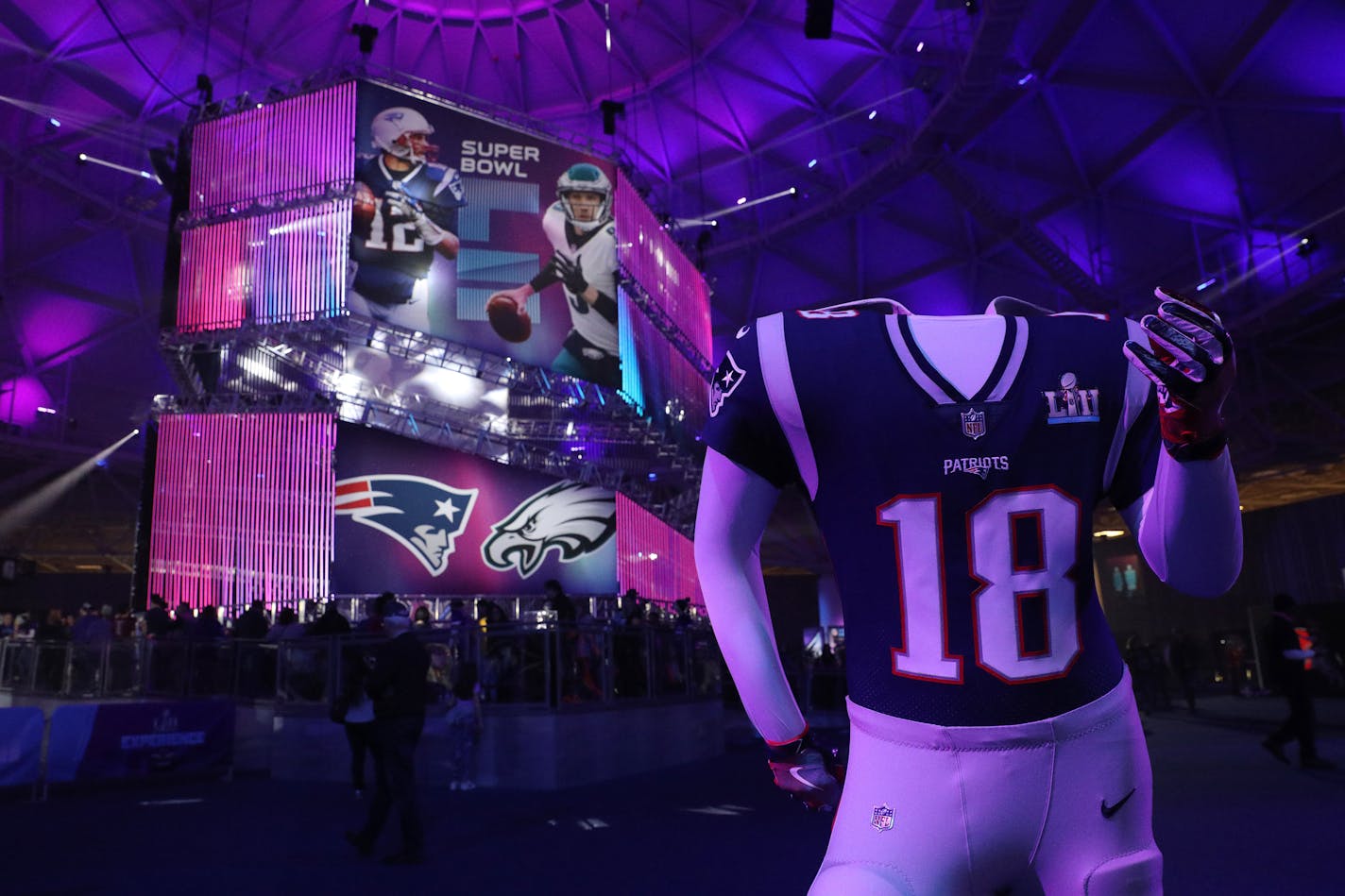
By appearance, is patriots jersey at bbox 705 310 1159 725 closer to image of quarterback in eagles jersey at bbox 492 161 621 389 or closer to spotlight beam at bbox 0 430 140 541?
image of quarterback in eagles jersey at bbox 492 161 621 389

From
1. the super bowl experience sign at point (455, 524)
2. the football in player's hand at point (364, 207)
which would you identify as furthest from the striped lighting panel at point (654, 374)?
the football in player's hand at point (364, 207)

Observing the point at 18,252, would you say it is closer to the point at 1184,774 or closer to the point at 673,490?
the point at 673,490

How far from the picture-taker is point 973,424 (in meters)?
2.01

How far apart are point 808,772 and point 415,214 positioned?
62.7 ft

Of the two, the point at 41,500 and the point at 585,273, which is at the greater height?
the point at 585,273

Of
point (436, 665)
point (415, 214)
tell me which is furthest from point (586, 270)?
point (436, 665)

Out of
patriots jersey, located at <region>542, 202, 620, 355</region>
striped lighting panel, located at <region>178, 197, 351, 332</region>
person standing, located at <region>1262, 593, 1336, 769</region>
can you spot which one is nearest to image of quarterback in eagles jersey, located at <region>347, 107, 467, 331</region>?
striped lighting panel, located at <region>178, 197, 351, 332</region>

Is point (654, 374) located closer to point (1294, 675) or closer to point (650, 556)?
point (650, 556)

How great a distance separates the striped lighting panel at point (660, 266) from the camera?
21797 millimetres

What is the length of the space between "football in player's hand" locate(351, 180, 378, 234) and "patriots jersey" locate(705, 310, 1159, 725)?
18115 mm

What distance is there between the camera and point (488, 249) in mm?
20172

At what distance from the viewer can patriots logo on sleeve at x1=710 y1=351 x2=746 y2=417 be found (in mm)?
2143

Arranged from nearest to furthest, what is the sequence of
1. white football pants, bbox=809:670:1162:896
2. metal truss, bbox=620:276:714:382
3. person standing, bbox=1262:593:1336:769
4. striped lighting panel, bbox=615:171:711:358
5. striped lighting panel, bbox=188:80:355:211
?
white football pants, bbox=809:670:1162:896 < person standing, bbox=1262:593:1336:769 < striped lighting panel, bbox=188:80:355:211 < metal truss, bbox=620:276:714:382 < striped lighting panel, bbox=615:171:711:358

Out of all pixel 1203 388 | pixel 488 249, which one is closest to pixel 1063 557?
pixel 1203 388
